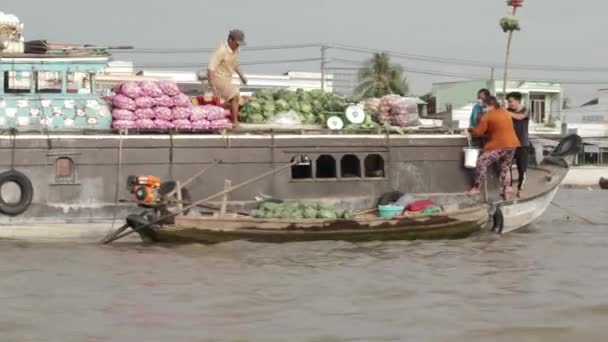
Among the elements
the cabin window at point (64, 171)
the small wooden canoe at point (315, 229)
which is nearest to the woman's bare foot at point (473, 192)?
the small wooden canoe at point (315, 229)

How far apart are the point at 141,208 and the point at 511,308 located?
6035 millimetres

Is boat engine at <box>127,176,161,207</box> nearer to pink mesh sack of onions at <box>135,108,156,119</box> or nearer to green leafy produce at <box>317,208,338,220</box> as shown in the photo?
pink mesh sack of onions at <box>135,108,156,119</box>

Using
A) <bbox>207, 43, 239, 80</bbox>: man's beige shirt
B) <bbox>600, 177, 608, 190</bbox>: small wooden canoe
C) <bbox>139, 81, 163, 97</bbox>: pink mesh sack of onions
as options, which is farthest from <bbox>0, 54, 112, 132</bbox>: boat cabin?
<bbox>600, 177, 608, 190</bbox>: small wooden canoe

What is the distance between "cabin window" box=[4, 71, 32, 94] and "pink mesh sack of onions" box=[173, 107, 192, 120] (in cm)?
196

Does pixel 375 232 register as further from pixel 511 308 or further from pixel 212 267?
pixel 511 308

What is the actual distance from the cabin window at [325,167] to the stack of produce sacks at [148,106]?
212 centimetres

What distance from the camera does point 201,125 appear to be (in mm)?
13352

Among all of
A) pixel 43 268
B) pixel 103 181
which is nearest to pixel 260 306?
pixel 43 268

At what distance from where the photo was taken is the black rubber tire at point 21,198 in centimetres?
1238

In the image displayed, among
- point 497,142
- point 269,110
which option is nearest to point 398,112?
point 497,142

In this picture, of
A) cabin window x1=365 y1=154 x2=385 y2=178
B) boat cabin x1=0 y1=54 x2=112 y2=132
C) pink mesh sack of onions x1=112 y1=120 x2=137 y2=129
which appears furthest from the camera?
cabin window x1=365 y1=154 x2=385 y2=178

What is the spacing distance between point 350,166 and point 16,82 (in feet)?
15.9

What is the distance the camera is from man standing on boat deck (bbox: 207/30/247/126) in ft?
45.2

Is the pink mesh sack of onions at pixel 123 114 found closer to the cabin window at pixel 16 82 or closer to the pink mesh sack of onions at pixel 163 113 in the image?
the pink mesh sack of onions at pixel 163 113
